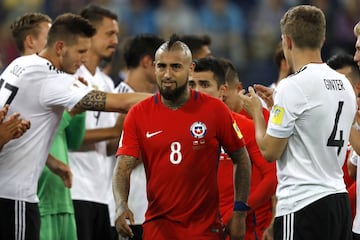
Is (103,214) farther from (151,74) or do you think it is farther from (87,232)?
(151,74)

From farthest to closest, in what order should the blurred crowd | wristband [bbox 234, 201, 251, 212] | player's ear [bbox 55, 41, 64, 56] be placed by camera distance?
the blurred crowd < player's ear [bbox 55, 41, 64, 56] < wristband [bbox 234, 201, 251, 212]

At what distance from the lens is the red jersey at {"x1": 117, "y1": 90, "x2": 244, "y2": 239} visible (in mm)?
7125

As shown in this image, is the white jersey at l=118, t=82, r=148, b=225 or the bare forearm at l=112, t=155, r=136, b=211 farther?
the white jersey at l=118, t=82, r=148, b=225

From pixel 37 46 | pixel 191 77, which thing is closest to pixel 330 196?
pixel 191 77

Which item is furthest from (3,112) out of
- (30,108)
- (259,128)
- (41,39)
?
(259,128)

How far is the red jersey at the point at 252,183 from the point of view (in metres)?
7.91

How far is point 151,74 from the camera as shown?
33.1ft

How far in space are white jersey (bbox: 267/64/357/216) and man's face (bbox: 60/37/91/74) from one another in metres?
2.23

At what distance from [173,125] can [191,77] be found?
4.45ft

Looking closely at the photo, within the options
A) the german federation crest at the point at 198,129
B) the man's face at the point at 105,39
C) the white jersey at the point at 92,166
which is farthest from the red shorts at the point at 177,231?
the man's face at the point at 105,39

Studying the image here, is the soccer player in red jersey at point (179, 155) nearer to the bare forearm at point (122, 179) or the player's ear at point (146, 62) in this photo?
the bare forearm at point (122, 179)

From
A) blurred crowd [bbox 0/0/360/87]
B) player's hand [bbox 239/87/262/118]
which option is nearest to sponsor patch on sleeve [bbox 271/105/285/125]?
player's hand [bbox 239/87/262/118]

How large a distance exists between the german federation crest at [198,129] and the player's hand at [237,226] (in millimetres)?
594

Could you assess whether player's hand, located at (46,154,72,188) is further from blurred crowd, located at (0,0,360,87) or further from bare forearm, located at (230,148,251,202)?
blurred crowd, located at (0,0,360,87)
